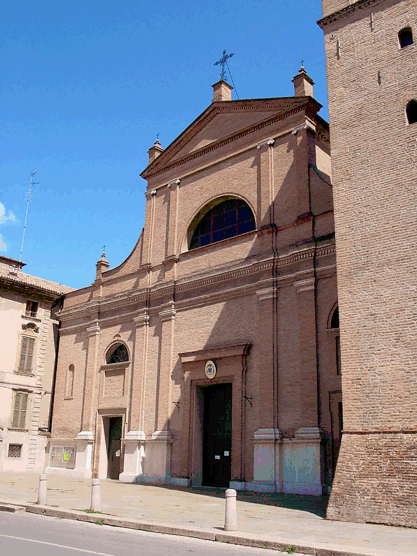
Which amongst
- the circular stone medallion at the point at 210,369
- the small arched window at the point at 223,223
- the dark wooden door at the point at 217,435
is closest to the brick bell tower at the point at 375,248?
the small arched window at the point at 223,223

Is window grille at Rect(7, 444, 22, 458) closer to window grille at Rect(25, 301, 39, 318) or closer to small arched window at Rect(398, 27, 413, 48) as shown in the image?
window grille at Rect(25, 301, 39, 318)

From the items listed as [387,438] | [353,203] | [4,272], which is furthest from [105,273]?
[387,438]

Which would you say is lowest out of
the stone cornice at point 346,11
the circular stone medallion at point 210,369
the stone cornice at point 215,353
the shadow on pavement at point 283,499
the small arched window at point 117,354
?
the shadow on pavement at point 283,499

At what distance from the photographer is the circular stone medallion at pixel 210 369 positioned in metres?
19.9

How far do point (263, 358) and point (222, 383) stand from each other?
241cm

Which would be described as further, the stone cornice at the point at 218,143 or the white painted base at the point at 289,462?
the stone cornice at the point at 218,143

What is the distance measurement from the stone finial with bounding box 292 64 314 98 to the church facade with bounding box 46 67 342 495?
0.15ft

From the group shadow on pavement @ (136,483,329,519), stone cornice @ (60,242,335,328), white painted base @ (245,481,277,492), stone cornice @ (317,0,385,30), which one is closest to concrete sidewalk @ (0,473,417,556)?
shadow on pavement @ (136,483,329,519)

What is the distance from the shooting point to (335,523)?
10.8 meters

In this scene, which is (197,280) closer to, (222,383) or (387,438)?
(222,383)

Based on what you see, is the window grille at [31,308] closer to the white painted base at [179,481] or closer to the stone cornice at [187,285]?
the stone cornice at [187,285]

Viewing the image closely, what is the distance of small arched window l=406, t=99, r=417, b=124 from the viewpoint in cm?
1334

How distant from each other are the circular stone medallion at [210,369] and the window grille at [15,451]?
1077 centimetres

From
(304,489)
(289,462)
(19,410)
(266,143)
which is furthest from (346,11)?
(19,410)
